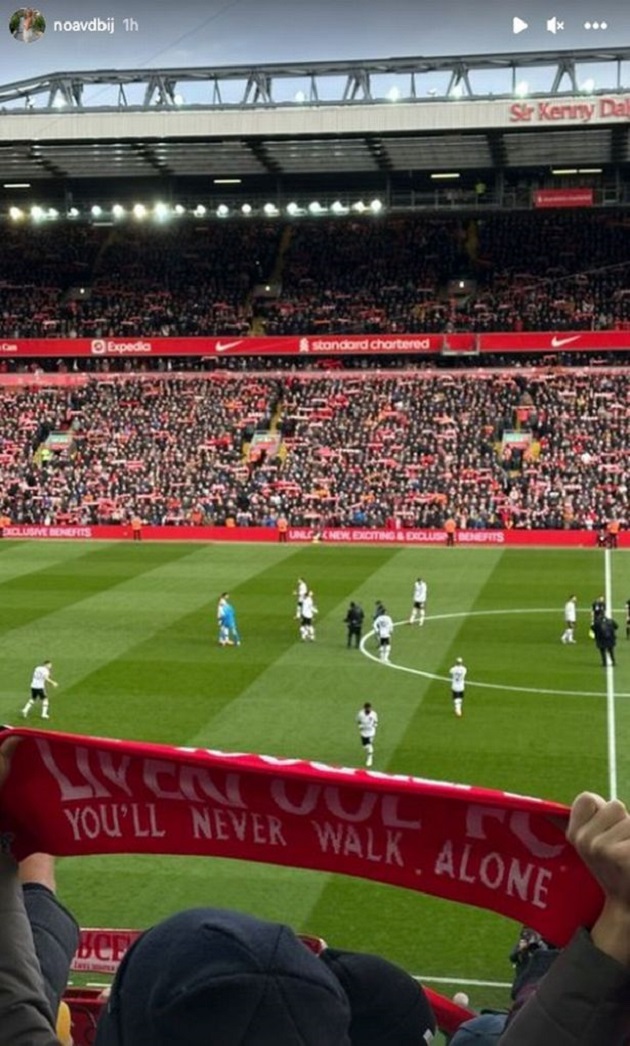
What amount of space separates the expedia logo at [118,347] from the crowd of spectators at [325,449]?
4.20 feet

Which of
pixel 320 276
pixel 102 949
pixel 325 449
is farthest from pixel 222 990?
pixel 320 276

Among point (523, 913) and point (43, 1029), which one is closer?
point (43, 1029)

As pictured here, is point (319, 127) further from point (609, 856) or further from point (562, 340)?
point (609, 856)

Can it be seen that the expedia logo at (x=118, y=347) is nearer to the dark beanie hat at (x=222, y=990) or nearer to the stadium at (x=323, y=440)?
the stadium at (x=323, y=440)

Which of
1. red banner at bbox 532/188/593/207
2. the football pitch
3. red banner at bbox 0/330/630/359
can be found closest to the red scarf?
the football pitch

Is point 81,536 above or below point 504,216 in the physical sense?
below

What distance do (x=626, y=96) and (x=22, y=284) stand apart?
34059mm

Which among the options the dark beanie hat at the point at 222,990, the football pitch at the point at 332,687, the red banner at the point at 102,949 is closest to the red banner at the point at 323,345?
the football pitch at the point at 332,687

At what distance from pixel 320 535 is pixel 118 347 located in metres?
19.8

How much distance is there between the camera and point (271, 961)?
7.15ft

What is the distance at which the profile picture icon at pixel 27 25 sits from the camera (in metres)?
58.7

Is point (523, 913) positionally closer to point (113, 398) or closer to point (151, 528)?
point (151, 528)

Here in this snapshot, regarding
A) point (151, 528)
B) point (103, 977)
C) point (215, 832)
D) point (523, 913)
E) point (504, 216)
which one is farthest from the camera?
point (504, 216)

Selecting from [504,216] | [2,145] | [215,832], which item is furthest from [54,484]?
[215,832]
